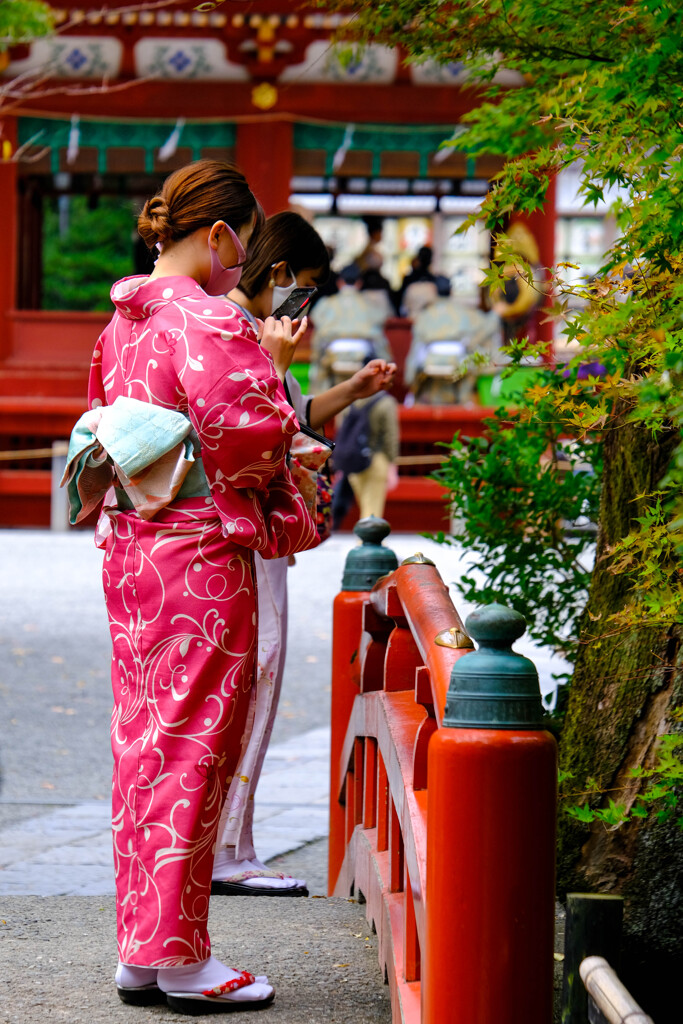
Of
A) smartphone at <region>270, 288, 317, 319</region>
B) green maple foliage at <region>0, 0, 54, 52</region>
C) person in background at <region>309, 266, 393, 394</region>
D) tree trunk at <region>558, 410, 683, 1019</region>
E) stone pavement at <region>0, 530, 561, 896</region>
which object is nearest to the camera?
tree trunk at <region>558, 410, 683, 1019</region>

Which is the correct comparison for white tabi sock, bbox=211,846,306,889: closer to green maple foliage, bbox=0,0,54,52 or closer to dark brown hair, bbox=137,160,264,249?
dark brown hair, bbox=137,160,264,249

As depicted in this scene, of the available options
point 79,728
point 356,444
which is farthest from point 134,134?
point 79,728

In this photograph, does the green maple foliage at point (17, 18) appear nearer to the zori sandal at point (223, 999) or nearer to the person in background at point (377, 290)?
the zori sandal at point (223, 999)

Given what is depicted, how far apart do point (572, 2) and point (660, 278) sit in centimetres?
64

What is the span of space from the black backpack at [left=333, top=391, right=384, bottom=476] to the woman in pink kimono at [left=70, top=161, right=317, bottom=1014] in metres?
9.66

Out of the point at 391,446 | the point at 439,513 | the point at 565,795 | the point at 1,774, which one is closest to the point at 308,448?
the point at 565,795

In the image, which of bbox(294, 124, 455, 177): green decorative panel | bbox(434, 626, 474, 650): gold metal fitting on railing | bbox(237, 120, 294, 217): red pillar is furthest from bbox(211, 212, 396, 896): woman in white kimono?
bbox(294, 124, 455, 177): green decorative panel

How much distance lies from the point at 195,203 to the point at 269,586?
48.0 inches

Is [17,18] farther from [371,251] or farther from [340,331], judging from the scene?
[371,251]

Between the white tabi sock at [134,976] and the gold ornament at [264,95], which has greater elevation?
the gold ornament at [264,95]

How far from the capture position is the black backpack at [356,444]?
39.9 feet

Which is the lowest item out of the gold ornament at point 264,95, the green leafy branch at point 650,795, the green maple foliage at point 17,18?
the green leafy branch at point 650,795

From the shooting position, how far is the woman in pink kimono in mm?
2398


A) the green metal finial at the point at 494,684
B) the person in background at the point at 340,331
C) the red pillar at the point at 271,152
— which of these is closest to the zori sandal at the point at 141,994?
the green metal finial at the point at 494,684
